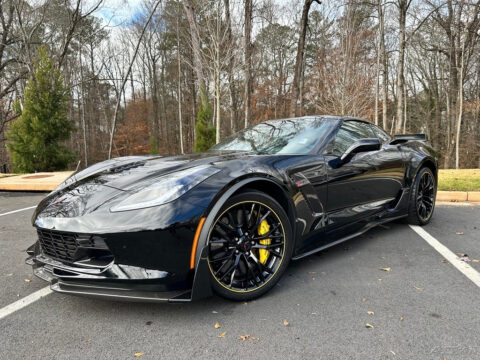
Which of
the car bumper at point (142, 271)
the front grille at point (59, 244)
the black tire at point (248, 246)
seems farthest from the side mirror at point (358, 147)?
the front grille at point (59, 244)

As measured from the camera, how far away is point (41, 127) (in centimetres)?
1094

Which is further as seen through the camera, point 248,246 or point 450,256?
point 450,256

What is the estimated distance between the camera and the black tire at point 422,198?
3719 millimetres

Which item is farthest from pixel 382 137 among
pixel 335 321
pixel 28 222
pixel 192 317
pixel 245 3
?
pixel 245 3

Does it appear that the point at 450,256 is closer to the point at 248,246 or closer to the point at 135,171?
the point at 248,246

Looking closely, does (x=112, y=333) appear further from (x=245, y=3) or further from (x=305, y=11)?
(x=305, y=11)

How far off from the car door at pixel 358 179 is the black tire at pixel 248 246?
0.60 metres

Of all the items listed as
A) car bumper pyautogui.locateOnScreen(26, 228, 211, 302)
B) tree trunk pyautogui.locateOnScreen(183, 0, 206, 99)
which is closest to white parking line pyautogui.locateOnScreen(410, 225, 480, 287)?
car bumper pyautogui.locateOnScreen(26, 228, 211, 302)

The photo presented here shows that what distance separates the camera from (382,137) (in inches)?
145

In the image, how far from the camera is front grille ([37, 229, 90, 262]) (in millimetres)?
1887

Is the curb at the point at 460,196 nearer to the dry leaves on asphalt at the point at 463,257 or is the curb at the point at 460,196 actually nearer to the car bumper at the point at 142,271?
the dry leaves on asphalt at the point at 463,257

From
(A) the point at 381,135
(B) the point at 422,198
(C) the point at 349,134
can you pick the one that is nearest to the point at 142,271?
(C) the point at 349,134

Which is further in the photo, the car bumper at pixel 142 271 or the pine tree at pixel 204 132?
the pine tree at pixel 204 132

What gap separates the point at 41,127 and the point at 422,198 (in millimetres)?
11679
